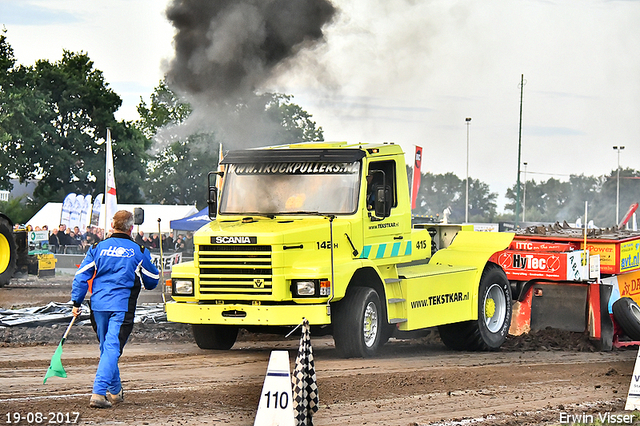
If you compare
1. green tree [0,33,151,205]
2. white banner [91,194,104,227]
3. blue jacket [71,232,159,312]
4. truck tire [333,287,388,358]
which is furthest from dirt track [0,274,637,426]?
green tree [0,33,151,205]

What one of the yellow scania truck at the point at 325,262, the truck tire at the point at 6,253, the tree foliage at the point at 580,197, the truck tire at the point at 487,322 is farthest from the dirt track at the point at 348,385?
the tree foliage at the point at 580,197

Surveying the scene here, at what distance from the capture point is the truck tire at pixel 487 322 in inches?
540

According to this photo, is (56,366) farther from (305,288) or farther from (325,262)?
(325,262)

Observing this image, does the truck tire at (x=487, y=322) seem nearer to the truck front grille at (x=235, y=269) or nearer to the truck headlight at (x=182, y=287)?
the truck front grille at (x=235, y=269)

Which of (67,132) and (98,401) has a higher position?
(67,132)

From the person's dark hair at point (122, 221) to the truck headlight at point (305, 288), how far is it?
310 cm

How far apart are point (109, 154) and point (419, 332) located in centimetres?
1248

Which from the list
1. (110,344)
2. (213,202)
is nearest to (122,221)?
(110,344)

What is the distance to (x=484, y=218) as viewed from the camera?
339 feet

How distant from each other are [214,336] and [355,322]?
2.29m

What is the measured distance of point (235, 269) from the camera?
11.4m

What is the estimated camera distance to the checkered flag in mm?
6957

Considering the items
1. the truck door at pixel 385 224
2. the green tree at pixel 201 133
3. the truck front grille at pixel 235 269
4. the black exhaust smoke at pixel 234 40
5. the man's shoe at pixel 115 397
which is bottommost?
the man's shoe at pixel 115 397

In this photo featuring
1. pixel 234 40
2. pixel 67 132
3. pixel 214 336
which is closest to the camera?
pixel 214 336
